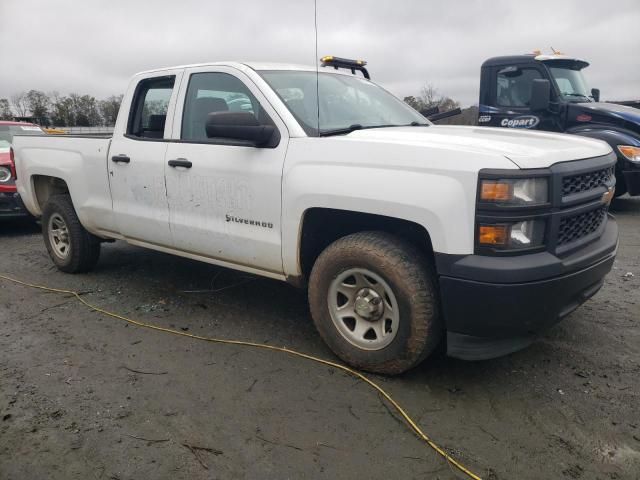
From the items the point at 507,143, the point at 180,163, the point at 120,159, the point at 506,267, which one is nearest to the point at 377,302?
the point at 506,267

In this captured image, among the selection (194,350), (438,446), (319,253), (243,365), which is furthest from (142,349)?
(438,446)

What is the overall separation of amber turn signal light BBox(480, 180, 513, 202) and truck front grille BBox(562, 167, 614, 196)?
364 millimetres

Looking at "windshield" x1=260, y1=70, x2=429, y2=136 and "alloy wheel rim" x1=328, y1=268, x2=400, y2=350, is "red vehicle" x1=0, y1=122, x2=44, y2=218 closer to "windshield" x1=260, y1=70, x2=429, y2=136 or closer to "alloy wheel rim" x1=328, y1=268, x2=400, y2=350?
"windshield" x1=260, y1=70, x2=429, y2=136

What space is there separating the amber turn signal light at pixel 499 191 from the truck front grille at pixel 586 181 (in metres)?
0.36

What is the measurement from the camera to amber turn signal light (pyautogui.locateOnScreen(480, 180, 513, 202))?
8.52ft

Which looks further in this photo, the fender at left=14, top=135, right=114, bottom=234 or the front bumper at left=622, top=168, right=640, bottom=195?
the front bumper at left=622, top=168, right=640, bottom=195

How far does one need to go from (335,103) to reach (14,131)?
740 cm

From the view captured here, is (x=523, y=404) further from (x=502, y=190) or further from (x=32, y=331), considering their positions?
(x=32, y=331)

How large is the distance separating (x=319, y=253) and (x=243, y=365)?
87cm

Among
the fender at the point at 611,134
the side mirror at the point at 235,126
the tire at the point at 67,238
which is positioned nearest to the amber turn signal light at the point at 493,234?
the side mirror at the point at 235,126

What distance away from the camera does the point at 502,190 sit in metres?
2.60

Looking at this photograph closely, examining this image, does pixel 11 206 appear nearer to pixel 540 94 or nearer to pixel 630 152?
pixel 540 94

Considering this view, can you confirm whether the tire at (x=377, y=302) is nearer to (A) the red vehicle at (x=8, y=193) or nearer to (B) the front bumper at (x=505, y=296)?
(B) the front bumper at (x=505, y=296)

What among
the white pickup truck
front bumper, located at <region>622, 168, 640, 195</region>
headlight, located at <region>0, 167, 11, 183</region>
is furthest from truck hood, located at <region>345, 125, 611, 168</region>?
headlight, located at <region>0, 167, 11, 183</region>
